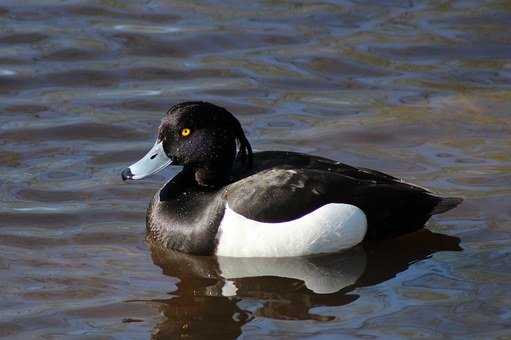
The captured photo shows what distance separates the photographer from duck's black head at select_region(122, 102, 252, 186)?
8.17 meters

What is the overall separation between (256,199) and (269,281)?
1.71 feet

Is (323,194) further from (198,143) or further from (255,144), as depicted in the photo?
(255,144)

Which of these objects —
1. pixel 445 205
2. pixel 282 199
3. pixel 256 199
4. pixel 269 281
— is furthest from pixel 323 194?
pixel 445 205

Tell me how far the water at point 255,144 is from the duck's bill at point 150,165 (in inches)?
19.1

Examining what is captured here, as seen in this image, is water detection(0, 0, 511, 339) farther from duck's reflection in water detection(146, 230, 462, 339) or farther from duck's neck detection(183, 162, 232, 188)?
duck's neck detection(183, 162, 232, 188)

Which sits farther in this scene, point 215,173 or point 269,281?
point 215,173

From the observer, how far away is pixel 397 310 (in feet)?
23.8

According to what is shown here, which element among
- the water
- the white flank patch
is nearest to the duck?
the white flank patch

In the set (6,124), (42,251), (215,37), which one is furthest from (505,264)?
(215,37)

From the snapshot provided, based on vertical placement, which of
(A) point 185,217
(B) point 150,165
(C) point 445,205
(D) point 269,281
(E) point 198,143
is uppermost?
(E) point 198,143

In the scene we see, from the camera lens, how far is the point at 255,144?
9.91m

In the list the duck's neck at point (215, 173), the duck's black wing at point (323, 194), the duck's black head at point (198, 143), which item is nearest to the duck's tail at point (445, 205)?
the duck's black wing at point (323, 194)

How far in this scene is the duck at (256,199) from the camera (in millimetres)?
7961

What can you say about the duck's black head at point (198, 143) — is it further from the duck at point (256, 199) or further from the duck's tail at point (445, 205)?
the duck's tail at point (445, 205)
